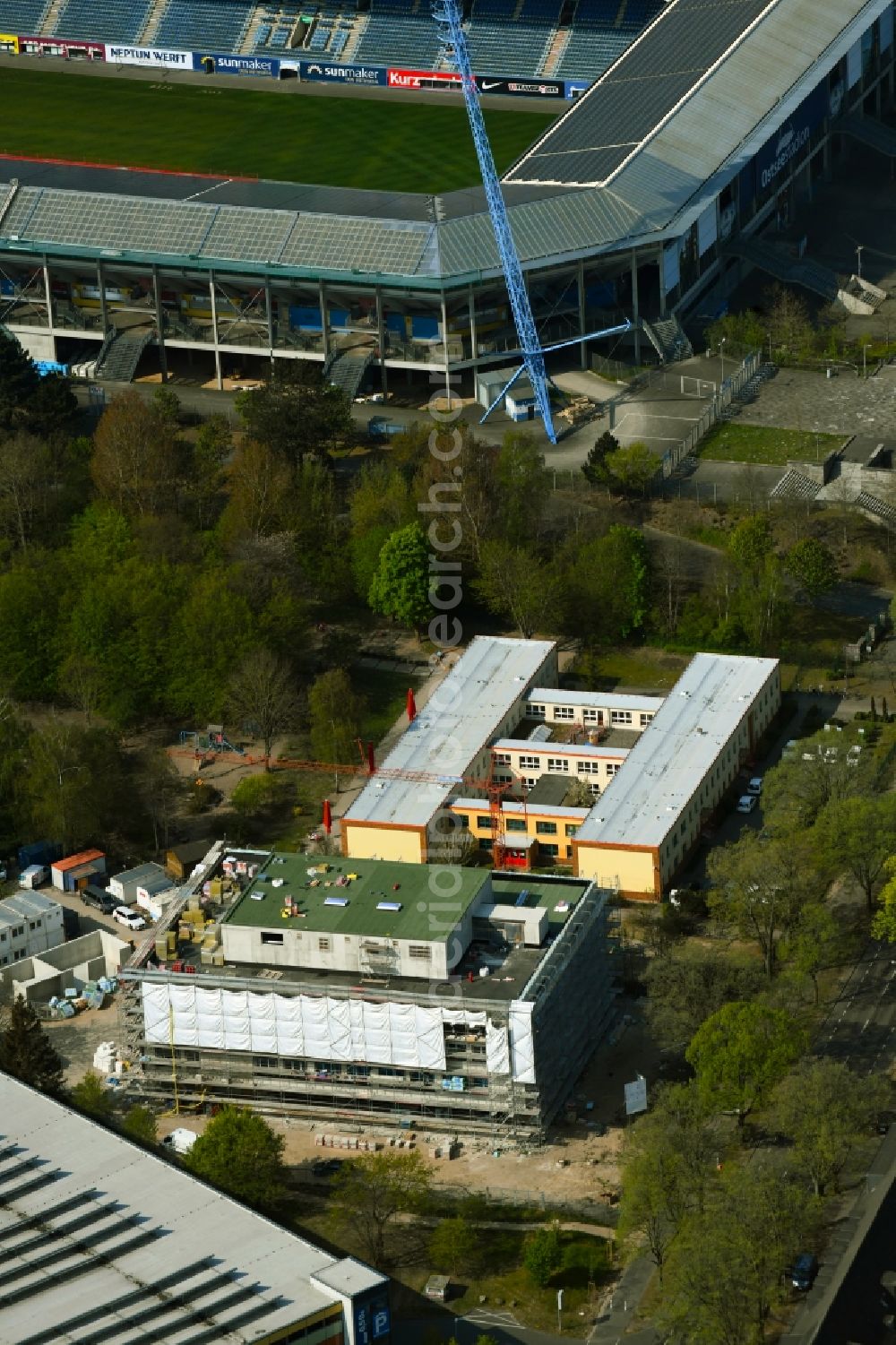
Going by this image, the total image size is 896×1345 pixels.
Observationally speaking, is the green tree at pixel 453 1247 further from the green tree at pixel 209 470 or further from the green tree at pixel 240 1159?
the green tree at pixel 209 470

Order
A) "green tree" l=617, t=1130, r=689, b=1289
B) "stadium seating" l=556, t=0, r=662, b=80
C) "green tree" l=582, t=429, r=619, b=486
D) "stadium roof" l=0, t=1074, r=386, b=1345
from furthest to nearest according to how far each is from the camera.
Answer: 1. "stadium seating" l=556, t=0, r=662, b=80
2. "green tree" l=582, t=429, r=619, b=486
3. "green tree" l=617, t=1130, r=689, b=1289
4. "stadium roof" l=0, t=1074, r=386, b=1345

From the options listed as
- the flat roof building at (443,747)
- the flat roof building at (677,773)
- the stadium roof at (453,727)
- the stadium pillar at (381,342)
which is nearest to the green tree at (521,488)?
the flat roof building at (443,747)

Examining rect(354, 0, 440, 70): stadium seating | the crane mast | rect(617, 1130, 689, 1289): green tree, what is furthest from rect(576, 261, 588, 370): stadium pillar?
rect(617, 1130, 689, 1289): green tree

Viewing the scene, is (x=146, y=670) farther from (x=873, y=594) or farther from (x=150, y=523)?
(x=873, y=594)

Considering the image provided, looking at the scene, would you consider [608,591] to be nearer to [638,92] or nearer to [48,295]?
[48,295]

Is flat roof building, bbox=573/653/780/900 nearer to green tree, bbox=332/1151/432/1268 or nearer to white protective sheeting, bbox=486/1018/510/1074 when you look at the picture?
white protective sheeting, bbox=486/1018/510/1074

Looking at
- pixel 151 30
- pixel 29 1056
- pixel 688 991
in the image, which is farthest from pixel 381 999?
pixel 151 30

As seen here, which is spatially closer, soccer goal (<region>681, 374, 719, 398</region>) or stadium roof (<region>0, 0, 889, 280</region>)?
soccer goal (<region>681, 374, 719, 398</region>)
